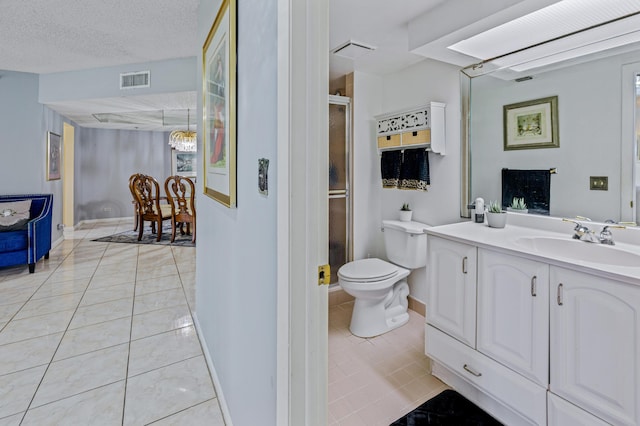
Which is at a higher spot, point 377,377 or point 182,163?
point 182,163

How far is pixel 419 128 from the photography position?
8.20 ft

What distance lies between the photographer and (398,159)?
111 inches

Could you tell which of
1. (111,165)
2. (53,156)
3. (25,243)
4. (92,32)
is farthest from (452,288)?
(111,165)

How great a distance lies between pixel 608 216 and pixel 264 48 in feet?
5.77

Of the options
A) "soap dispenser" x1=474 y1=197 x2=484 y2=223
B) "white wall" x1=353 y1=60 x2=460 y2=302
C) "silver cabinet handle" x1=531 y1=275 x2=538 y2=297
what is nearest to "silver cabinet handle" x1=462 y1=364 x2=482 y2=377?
A: "silver cabinet handle" x1=531 y1=275 x2=538 y2=297

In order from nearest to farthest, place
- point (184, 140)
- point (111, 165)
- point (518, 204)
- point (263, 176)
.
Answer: point (263, 176), point (518, 204), point (184, 140), point (111, 165)

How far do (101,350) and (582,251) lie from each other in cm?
276

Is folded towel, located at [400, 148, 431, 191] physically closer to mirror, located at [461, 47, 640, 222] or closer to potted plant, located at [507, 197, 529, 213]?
mirror, located at [461, 47, 640, 222]

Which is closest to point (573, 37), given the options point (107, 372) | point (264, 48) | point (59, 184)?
point (264, 48)

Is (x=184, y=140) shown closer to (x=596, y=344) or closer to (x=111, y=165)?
(x=111, y=165)

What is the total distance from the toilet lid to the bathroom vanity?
0.46 m

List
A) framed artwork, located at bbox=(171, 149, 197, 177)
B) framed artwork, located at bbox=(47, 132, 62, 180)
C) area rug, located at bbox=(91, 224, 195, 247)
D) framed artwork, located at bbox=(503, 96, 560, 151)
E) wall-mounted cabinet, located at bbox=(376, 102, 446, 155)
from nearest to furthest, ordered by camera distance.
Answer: framed artwork, located at bbox=(503, 96, 560, 151) < wall-mounted cabinet, located at bbox=(376, 102, 446, 155) < framed artwork, located at bbox=(47, 132, 62, 180) < area rug, located at bbox=(91, 224, 195, 247) < framed artwork, located at bbox=(171, 149, 197, 177)

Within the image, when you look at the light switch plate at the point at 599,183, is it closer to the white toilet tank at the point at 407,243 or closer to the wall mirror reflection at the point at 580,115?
the wall mirror reflection at the point at 580,115

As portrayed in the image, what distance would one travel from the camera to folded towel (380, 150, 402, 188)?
282 cm
